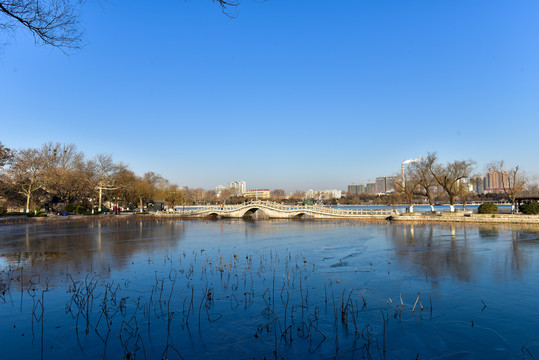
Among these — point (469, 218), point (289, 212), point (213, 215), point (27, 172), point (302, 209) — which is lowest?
point (213, 215)

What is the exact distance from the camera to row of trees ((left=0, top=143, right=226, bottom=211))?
4672cm

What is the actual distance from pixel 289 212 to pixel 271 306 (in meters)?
43.5

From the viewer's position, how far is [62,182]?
162 ft

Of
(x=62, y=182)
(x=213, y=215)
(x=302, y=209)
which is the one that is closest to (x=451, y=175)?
(x=302, y=209)

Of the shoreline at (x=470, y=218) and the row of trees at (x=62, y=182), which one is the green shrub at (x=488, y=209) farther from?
the row of trees at (x=62, y=182)

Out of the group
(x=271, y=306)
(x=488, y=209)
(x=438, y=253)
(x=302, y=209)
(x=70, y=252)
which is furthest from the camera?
(x=302, y=209)

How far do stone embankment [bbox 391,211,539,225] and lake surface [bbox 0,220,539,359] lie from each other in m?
19.4

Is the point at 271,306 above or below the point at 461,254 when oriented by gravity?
above

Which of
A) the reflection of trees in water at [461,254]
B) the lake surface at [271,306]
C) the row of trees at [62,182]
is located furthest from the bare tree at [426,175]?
the row of trees at [62,182]

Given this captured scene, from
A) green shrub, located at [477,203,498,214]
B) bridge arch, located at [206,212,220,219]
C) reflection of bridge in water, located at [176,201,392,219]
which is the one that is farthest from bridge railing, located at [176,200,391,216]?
green shrub, located at [477,203,498,214]

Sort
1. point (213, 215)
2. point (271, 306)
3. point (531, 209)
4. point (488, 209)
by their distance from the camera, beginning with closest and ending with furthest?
point (271, 306) → point (531, 209) → point (488, 209) → point (213, 215)

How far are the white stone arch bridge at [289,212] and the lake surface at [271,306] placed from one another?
2956cm

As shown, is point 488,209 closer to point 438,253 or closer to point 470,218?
point 470,218

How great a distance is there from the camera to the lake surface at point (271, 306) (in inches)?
285
